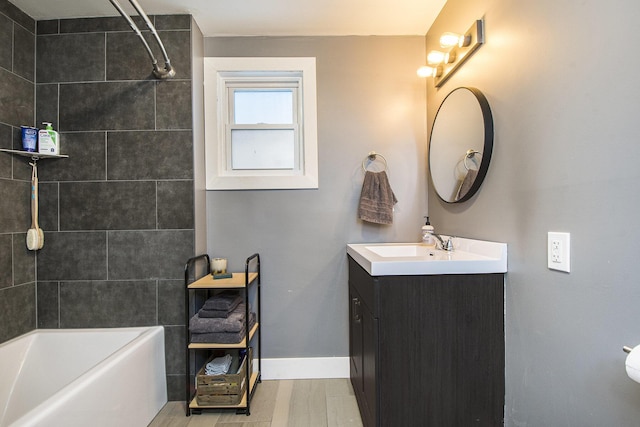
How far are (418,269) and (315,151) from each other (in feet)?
3.84

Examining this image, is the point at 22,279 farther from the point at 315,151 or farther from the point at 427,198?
the point at 427,198

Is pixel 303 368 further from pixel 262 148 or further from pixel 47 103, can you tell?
pixel 47 103

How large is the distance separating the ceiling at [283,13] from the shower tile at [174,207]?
106 cm

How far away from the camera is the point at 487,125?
1.37 meters

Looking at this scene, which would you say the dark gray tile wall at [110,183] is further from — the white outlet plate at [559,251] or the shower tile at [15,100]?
the white outlet plate at [559,251]

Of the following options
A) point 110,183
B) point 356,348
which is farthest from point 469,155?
point 110,183

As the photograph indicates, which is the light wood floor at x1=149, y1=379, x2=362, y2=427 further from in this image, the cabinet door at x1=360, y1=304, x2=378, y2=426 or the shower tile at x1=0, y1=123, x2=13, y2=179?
the shower tile at x1=0, y1=123, x2=13, y2=179

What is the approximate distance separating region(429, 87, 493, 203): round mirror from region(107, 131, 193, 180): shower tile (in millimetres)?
1549

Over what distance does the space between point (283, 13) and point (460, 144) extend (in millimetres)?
1342

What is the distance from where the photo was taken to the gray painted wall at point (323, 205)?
2117mm

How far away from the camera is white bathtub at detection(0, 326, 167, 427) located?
1.26 m

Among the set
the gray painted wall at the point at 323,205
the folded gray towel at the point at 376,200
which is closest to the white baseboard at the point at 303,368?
the gray painted wall at the point at 323,205

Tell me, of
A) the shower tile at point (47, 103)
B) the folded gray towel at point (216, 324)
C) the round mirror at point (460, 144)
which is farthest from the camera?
the shower tile at point (47, 103)

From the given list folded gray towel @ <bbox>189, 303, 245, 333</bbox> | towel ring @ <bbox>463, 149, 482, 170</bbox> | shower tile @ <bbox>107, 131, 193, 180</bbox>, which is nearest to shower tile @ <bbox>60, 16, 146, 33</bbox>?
shower tile @ <bbox>107, 131, 193, 180</bbox>
